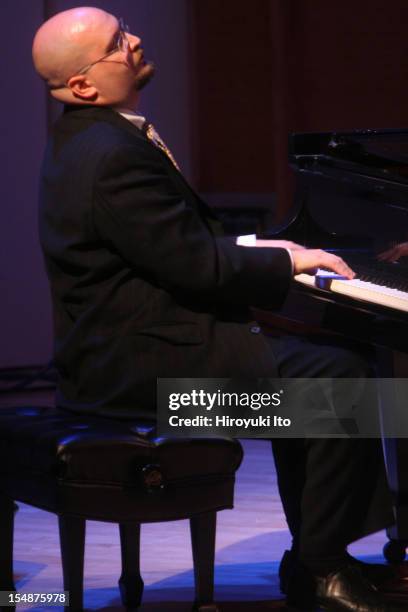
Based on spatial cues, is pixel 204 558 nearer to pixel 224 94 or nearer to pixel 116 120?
pixel 116 120

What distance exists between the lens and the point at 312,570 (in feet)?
8.45

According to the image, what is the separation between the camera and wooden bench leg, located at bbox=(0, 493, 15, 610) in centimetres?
257

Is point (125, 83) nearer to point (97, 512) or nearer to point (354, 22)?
point (97, 512)

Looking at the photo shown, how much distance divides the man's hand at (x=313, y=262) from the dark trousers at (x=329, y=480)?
0.25 metres

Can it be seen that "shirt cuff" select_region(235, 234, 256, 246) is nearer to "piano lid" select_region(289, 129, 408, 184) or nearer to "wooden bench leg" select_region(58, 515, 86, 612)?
"piano lid" select_region(289, 129, 408, 184)

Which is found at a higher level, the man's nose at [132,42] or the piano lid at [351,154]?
the man's nose at [132,42]

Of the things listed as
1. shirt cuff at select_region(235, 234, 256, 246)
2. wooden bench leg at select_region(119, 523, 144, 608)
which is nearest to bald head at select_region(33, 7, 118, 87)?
shirt cuff at select_region(235, 234, 256, 246)

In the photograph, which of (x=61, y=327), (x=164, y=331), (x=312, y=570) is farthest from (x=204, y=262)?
(x=312, y=570)

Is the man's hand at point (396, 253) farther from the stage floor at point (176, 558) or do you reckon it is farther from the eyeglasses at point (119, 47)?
the stage floor at point (176, 558)

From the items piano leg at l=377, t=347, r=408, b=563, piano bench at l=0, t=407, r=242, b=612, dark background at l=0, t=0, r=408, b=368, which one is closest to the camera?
piano bench at l=0, t=407, r=242, b=612

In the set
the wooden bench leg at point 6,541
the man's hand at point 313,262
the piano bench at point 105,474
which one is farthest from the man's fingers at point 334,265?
the wooden bench leg at point 6,541

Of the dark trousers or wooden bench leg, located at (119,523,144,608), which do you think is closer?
the dark trousers

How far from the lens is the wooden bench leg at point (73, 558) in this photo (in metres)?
2.53

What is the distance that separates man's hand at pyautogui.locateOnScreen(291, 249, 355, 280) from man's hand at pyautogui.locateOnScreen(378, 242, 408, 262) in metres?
0.25
